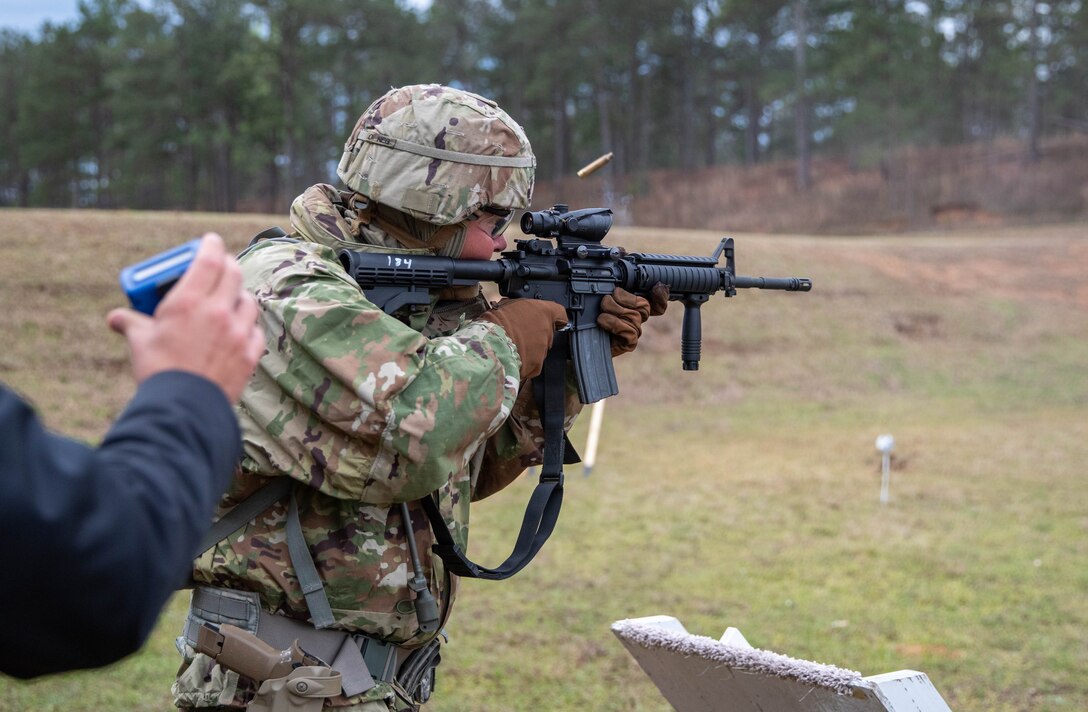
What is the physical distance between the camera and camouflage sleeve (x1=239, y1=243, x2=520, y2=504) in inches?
87.7

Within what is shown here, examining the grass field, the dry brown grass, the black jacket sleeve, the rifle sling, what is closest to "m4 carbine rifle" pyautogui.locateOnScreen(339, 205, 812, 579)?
the rifle sling

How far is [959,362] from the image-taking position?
56.0ft

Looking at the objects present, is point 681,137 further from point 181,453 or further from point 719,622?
point 181,453

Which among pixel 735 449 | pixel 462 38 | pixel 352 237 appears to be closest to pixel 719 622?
pixel 352 237

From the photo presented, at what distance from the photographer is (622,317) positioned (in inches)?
128

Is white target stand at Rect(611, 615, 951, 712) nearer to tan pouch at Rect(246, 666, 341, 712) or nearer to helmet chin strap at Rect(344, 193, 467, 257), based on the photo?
tan pouch at Rect(246, 666, 341, 712)

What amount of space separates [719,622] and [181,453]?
5871 millimetres

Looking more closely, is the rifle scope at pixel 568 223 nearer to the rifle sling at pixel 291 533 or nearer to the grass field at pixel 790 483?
the rifle sling at pixel 291 533

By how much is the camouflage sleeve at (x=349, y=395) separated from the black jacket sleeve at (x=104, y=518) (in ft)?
3.00

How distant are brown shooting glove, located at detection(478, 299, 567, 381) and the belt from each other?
81 centimetres

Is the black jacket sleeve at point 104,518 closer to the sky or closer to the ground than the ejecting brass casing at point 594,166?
closer to the ground

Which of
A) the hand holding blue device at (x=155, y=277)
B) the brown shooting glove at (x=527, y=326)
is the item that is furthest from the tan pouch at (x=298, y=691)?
the hand holding blue device at (x=155, y=277)

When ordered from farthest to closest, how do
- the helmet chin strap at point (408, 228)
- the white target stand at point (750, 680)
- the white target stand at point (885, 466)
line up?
the white target stand at point (885, 466) → the helmet chin strap at point (408, 228) → the white target stand at point (750, 680)

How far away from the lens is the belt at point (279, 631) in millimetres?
2492
